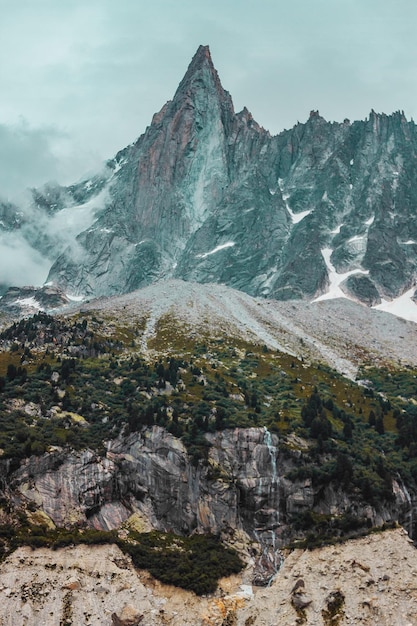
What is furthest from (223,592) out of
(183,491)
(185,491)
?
(183,491)

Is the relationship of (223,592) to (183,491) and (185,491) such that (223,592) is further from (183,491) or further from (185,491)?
(183,491)

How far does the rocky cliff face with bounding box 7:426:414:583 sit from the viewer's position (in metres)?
73.9

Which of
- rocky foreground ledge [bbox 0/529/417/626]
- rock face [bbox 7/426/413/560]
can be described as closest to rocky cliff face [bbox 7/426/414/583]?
rock face [bbox 7/426/413/560]

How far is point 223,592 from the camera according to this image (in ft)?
192

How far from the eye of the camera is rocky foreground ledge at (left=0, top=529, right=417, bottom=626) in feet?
159

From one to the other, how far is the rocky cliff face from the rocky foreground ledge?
46.7 ft

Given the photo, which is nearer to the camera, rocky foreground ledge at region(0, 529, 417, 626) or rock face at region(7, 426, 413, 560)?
rocky foreground ledge at region(0, 529, 417, 626)

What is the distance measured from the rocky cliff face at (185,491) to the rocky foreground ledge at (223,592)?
14.2 m

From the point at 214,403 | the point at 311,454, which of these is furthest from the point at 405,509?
the point at 214,403

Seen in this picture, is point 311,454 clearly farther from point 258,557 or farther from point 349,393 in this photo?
point 349,393

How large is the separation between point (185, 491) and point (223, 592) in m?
24.8

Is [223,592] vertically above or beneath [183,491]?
beneath

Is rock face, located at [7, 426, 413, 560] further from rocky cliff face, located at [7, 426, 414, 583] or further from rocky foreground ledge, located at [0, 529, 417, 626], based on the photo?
rocky foreground ledge, located at [0, 529, 417, 626]

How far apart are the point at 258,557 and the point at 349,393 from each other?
5867cm
